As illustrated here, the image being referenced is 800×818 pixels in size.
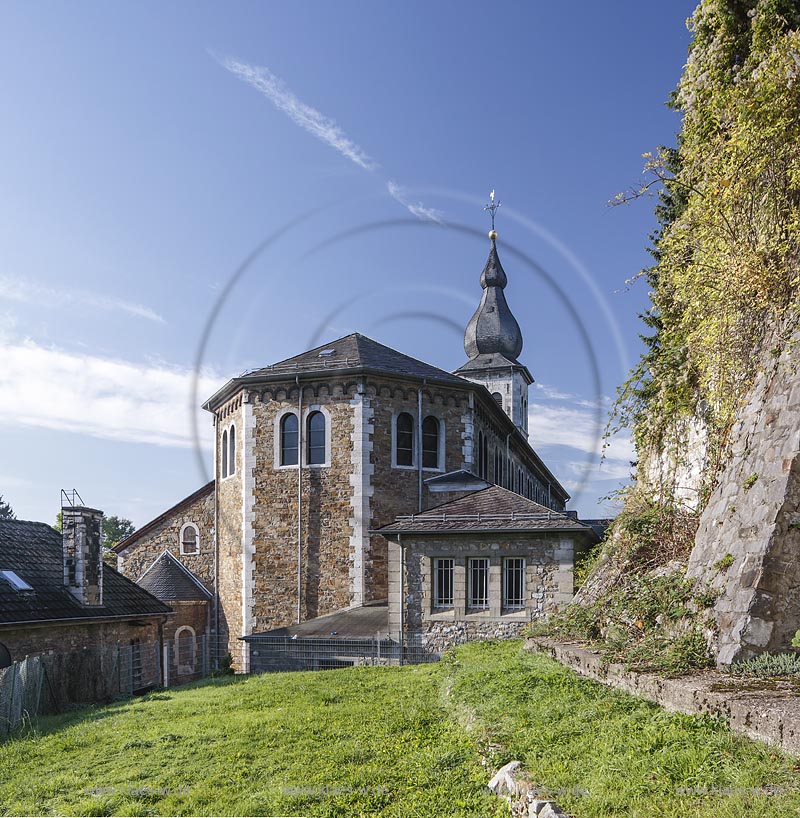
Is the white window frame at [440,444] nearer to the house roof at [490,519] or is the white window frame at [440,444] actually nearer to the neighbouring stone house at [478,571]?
the house roof at [490,519]

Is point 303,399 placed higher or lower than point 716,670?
higher

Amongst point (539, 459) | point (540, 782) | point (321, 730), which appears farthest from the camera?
point (539, 459)

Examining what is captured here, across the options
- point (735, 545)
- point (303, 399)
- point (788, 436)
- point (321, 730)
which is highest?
point (303, 399)

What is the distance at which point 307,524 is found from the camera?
23266 mm

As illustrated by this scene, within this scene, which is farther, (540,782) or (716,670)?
(716,670)

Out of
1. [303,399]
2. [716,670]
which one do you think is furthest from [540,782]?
[303,399]

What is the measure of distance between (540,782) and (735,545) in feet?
12.7

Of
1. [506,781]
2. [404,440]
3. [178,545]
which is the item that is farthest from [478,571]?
[178,545]

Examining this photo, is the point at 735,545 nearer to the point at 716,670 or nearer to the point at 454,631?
the point at 716,670

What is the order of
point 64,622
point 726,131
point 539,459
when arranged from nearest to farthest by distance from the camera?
point 726,131 → point 64,622 → point 539,459

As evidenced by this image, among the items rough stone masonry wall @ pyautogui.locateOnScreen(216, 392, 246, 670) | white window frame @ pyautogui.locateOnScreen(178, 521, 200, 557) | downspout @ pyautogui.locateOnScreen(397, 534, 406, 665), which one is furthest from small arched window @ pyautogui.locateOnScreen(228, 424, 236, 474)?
downspout @ pyautogui.locateOnScreen(397, 534, 406, 665)

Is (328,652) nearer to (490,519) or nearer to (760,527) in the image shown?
(490,519)

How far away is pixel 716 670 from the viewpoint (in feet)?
23.8

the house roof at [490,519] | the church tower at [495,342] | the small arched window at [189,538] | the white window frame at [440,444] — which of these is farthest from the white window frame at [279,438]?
the church tower at [495,342]
